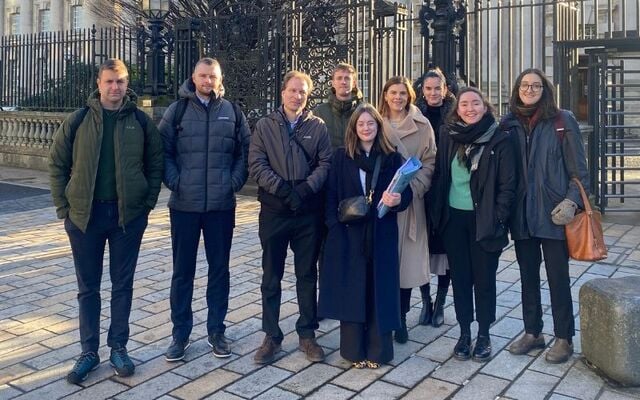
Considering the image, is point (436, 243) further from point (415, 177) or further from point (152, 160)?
point (152, 160)

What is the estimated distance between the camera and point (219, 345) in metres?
5.23

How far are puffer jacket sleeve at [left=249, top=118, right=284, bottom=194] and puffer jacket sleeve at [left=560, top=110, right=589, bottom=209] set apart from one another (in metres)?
2.09

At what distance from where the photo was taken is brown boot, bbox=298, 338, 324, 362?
16.8 ft

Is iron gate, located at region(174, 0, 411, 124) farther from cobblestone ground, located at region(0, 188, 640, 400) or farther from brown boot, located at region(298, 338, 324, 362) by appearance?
brown boot, located at region(298, 338, 324, 362)

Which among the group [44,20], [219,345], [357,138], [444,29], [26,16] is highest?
[26,16]

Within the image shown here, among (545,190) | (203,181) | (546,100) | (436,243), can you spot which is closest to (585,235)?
(545,190)

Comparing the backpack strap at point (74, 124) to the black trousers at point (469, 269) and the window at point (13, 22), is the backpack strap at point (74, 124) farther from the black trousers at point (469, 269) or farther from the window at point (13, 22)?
the window at point (13, 22)

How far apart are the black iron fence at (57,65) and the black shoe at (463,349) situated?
12.9 m

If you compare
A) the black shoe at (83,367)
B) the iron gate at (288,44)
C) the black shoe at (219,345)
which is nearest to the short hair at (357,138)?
the black shoe at (219,345)

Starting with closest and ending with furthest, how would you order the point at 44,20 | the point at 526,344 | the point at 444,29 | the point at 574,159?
the point at 574,159 → the point at 526,344 → the point at 444,29 → the point at 44,20

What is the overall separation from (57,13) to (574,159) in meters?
55.3

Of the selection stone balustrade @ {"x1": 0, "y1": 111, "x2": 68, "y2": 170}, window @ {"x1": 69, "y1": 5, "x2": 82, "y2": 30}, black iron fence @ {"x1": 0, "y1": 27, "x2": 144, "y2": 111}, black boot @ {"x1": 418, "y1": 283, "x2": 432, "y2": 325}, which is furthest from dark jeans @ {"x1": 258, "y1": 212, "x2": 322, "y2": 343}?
window @ {"x1": 69, "y1": 5, "x2": 82, "y2": 30}

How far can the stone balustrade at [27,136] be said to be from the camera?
1825cm

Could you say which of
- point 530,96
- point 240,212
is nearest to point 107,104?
point 530,96
